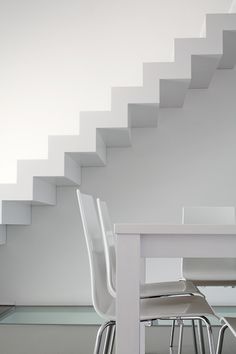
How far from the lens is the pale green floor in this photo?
4.59 m

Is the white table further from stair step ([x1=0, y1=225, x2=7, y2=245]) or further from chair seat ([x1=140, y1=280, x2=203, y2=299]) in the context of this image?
stair step ([x1=0, y1=225, x2=7, y2=245])

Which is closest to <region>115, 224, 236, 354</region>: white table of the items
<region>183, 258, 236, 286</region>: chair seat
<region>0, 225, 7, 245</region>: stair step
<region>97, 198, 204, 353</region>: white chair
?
<region>97, 198, 204, 353</region>: white chair

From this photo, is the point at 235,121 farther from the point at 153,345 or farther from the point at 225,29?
the point at 153,345

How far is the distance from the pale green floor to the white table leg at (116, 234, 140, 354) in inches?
116

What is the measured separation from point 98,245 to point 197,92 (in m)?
3.10

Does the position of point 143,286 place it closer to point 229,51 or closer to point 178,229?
point 178,229

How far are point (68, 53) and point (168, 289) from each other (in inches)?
127

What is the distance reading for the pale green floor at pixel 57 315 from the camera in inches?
181

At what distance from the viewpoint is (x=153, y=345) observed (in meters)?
3.66

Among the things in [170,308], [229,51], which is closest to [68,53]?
[229,51]

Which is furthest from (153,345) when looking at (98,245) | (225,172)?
(225,172)

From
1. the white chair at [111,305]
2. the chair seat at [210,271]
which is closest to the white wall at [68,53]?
the chair seat at [210,271]

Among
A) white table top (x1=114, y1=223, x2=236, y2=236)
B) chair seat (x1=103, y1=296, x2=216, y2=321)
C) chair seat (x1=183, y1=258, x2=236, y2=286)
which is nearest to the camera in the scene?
white table top (x1=114, y1=223, x2=236, y2=236)

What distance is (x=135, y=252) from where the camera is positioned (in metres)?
1.59
